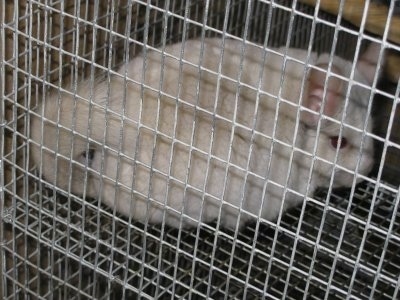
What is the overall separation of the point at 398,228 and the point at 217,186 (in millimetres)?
411

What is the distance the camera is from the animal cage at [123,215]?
95cm

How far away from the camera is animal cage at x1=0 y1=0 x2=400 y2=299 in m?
0.95

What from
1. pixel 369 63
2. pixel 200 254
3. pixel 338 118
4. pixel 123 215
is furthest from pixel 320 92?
pixel 200 254

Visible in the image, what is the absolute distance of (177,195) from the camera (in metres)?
1.10

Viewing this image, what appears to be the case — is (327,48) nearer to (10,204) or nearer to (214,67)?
(214,67)

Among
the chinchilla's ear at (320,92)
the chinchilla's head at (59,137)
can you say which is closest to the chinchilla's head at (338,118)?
the chinchilla's ear at (320,92)

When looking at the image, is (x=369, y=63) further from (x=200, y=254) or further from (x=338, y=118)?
(x=200, y=254)

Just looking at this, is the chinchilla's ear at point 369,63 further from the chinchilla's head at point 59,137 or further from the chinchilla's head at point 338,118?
the chinchilla's head at point 59,137

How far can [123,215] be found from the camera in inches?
47.4

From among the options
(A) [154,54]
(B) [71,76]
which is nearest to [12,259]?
(B) [71,76]

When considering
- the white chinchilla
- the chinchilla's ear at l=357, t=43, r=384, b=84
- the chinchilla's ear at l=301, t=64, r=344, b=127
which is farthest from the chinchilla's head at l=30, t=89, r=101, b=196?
the chinchilla's ear at l=357, t=43, r=384, b=84

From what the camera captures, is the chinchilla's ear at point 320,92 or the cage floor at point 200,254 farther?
the cage floor at point 200,254

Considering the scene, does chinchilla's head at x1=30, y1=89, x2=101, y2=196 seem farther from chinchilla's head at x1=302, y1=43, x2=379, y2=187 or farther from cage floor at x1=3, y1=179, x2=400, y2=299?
chinchilla's head at x1=302, y1=43, x2=379, y2=187

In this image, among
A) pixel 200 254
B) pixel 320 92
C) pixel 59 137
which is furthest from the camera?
pixel 200 254
